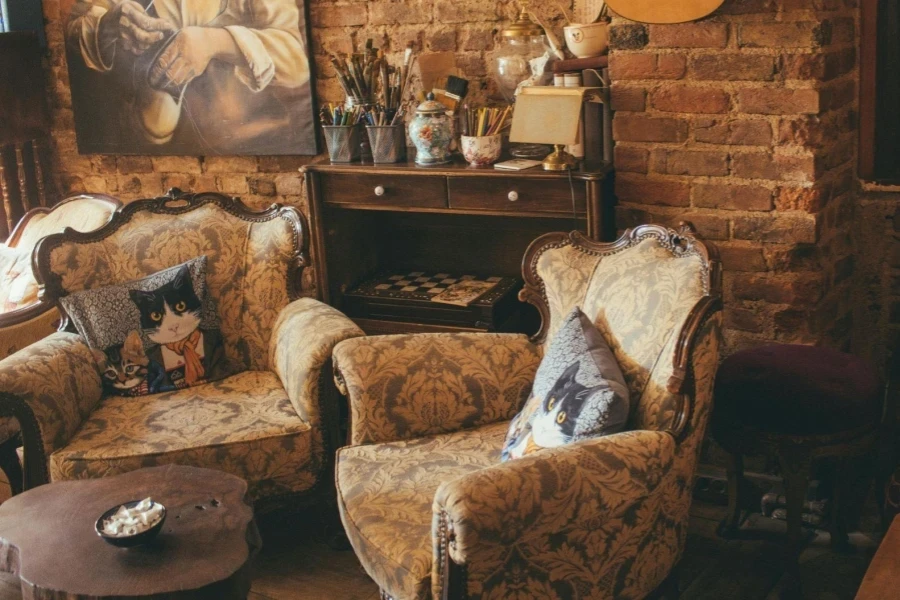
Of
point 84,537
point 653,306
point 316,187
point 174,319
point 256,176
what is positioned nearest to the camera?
point 84,537

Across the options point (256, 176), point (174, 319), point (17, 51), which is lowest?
point (174, 319)

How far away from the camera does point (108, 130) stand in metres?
4.06

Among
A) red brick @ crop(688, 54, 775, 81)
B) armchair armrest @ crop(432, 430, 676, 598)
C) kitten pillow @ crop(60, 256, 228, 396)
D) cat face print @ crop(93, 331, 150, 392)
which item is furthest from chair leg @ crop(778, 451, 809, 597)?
cat face print @ crop(93, 331, 150, 392)

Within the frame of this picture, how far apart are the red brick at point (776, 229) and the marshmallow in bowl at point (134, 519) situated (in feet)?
5.50

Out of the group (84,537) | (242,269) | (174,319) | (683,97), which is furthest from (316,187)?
(84,537)

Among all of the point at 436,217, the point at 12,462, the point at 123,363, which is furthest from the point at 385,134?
the point at 12,462

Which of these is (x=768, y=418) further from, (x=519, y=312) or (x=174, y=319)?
(x=174, y=319)

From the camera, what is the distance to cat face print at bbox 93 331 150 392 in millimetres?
2920

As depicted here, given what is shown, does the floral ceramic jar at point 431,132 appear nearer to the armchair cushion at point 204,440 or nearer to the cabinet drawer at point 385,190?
the cabinet drawer at point 385,190

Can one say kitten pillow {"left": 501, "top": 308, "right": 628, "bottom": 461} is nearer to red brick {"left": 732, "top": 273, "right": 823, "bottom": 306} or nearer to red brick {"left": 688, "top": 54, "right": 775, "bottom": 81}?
red brick {"left": 732, "top": 273, "right": 823, "bottom": 306}

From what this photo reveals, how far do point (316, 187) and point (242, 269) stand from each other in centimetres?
Answer: 38

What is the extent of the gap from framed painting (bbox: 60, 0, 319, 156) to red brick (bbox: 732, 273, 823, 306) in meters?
1.68

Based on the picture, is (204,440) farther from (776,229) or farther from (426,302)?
(776,229)

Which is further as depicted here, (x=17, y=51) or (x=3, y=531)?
(x=17, y=51)
